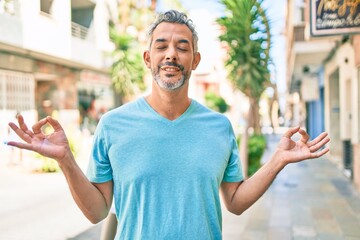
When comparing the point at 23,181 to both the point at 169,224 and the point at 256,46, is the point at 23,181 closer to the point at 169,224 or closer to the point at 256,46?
the point at 256,46

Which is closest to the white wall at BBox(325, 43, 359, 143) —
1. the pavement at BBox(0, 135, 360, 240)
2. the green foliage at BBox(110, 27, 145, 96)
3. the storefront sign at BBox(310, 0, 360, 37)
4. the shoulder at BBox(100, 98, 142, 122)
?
the pavement at BBox(0, 135, 360, 240)

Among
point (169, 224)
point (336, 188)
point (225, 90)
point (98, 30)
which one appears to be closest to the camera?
point (169, 224)

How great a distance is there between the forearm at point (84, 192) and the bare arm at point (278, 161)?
0.61 meters

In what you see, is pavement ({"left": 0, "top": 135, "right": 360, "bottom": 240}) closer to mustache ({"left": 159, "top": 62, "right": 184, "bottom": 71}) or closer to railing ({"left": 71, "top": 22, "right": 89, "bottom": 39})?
mustache ({"left": 159, "top": 62, "right": 184, "bottom": 71})

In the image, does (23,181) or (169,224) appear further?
(23,181)

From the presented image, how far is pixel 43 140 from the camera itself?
164 centimetres

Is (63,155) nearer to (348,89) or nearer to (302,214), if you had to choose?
(302,214)

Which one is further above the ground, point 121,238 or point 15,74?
point 15,74

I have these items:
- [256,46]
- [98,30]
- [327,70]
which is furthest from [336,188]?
[98,30]

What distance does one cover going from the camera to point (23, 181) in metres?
9.39

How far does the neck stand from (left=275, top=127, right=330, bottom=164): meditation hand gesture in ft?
1.61

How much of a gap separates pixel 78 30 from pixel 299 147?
1874 centimetres

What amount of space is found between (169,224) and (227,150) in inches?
16.8

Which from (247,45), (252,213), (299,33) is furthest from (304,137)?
(299,33)
